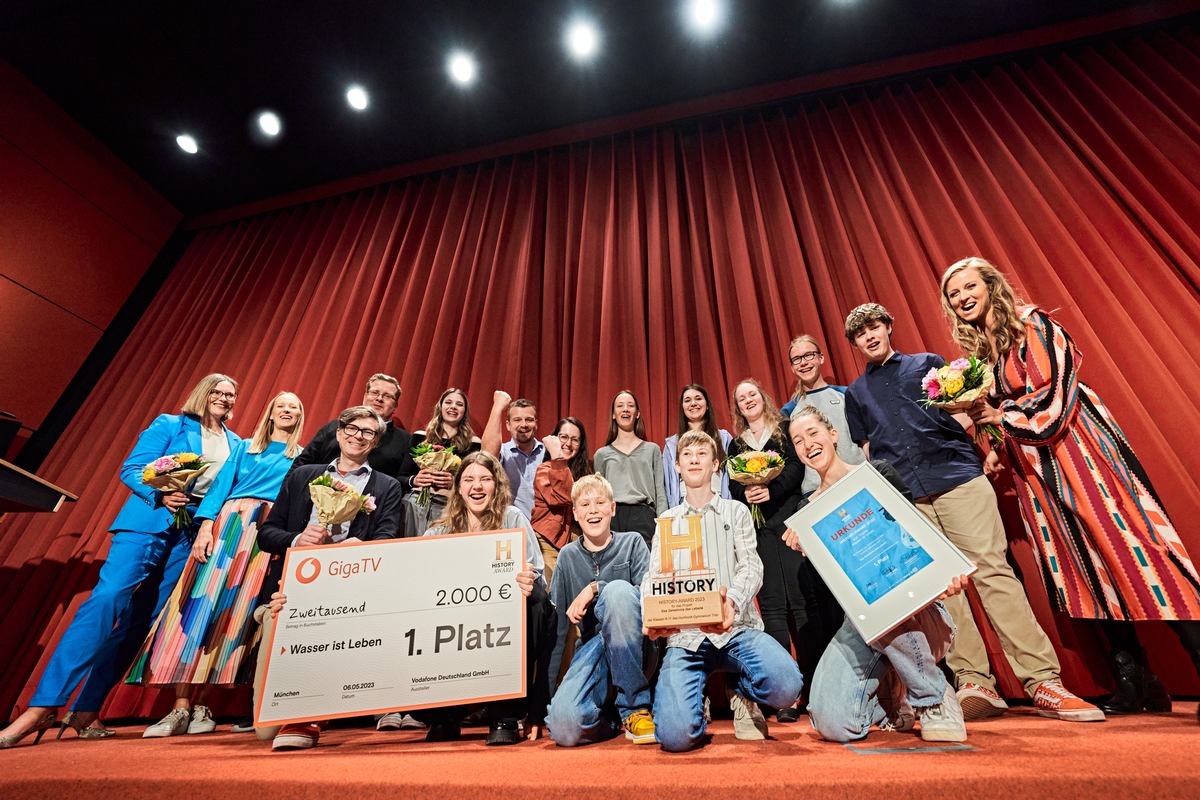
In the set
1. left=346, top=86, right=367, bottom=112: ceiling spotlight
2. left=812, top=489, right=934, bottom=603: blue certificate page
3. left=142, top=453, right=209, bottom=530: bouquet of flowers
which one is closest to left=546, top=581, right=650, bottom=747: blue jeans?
left=812, top=489, right=934, bottom=603: blue certificate page

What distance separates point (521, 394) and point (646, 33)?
3810 millimetres

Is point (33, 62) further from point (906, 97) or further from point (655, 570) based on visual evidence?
point (906, 97)

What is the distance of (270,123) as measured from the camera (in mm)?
5738

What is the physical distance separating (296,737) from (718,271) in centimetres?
411

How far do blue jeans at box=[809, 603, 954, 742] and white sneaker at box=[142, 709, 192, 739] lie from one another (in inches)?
125

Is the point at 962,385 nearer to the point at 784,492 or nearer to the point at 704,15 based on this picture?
the point at 784,492

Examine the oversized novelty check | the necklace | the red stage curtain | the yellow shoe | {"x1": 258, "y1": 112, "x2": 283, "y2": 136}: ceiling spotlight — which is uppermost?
{"x1": 258, "y1": 112, "x2": 283, "y2": 136}: ceiling spotlight

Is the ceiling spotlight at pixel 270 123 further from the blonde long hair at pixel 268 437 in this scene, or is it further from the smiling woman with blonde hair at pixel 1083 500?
the smiling woman with blonde hair at pixel 1083 500

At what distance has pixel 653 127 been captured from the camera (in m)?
5.55

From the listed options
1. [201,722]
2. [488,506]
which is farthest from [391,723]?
[488,506]

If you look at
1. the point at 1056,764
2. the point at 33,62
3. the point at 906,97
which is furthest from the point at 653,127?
the point at 33,62

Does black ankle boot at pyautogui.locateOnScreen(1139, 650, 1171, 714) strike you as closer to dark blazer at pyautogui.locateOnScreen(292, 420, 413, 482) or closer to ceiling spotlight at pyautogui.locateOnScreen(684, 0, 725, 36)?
dark blazer at pyautogui.locateOnScreen(292, 420, 413, 482)

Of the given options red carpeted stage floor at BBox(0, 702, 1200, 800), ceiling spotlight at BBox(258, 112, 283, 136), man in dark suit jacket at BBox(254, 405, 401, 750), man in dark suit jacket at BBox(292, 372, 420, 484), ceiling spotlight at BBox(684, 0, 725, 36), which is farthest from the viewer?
ceiling spotlight at BBox(258, 112, 283, 136)

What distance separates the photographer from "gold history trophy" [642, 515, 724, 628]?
5.65ft
